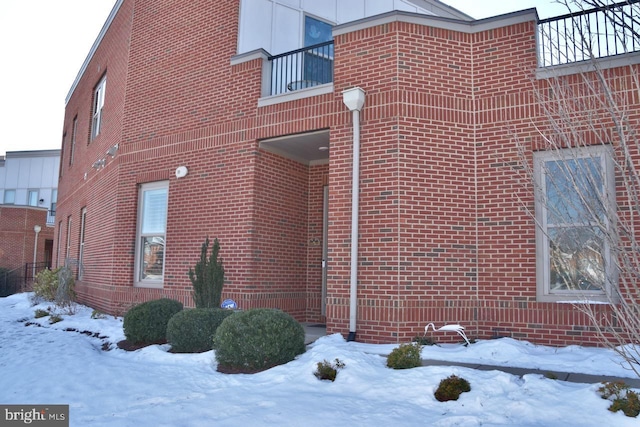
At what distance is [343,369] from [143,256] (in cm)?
633

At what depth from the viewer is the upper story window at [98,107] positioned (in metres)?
14.2

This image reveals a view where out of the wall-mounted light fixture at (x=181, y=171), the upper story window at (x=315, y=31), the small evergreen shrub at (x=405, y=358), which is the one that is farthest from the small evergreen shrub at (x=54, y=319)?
the small evergreen shrub at (x=405, y=358)

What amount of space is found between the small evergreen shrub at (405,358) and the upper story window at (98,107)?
37.4ft

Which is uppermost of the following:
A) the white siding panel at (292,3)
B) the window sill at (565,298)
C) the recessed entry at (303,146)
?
the white siding panel at (292,3)

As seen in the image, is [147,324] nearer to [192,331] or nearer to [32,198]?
[192,331]

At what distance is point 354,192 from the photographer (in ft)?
23.7

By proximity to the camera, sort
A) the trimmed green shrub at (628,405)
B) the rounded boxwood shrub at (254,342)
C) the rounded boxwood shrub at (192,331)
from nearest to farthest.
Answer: the trimmed green shrub at (628,405) → the rounded boxwood shrub at (254,342) → the rounded boxwood shrub at (192,331)

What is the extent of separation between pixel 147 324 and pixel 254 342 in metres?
2.57

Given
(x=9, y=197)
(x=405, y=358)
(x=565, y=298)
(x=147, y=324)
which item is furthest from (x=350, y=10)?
(x=9, y=197)

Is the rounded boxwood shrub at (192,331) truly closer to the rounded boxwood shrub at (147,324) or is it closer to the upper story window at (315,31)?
the rounded boxwood shrub at (147,324)

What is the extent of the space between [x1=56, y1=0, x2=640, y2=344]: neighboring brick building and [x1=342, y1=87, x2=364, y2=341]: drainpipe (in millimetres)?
41

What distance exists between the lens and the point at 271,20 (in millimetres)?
10367

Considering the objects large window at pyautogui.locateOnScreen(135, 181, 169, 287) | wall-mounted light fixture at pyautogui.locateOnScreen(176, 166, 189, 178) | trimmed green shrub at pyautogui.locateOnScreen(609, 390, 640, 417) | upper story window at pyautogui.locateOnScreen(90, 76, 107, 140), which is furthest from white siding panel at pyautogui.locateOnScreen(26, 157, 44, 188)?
trimmed green shrub at pyautogui.locateOnScreen(609, 390, 640, 417)

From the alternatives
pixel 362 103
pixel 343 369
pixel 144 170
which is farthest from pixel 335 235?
pixel 144 170
